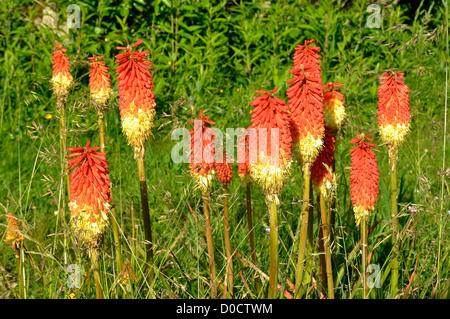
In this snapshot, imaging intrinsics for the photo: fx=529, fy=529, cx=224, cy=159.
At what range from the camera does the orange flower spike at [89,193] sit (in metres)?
2.23

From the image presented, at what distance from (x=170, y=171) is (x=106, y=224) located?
8.50ft

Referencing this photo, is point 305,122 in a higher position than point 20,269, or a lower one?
higher

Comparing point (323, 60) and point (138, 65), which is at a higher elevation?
point (323, 60)

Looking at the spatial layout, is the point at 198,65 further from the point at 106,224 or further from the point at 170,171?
the point at 106,224

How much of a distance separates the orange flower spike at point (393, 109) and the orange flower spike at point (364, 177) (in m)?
0.33

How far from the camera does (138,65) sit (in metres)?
2.44

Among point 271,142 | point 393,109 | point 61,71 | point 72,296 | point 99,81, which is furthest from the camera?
point 61,71

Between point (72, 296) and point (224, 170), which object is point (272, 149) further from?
point (72, 296)

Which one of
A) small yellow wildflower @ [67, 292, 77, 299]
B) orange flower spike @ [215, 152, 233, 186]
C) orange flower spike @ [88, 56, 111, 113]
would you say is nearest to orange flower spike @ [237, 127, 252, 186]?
orange flower spike @ [215, 152, 233, 186]

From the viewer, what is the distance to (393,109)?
2789mm

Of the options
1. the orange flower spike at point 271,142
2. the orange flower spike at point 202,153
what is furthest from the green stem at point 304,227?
the orange flower spike at point 202,153

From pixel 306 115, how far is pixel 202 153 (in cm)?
56

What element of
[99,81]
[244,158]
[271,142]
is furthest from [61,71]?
[271,142]
